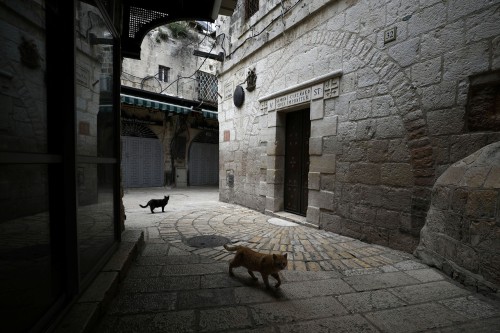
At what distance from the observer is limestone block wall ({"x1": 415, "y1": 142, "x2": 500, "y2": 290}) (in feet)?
6.52

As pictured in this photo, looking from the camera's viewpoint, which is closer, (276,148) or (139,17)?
(139,17)

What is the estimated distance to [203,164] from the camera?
12.5 metres

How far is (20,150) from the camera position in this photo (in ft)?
3.80

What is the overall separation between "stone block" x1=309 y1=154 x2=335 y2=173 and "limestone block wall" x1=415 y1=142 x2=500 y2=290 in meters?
1.51

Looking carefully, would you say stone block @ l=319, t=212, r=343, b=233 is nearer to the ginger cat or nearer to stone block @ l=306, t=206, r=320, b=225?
stone block @ l=306, t=206, r=320, b=225

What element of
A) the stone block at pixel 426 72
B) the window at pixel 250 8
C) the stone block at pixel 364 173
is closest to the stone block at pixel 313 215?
the stone block at pixel 364 173

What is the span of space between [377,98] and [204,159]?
1014cm

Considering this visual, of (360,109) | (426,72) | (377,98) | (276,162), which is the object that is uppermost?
(426,72)

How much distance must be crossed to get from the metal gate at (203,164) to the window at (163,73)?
3.89m

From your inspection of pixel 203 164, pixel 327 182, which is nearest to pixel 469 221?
pixel 327 182

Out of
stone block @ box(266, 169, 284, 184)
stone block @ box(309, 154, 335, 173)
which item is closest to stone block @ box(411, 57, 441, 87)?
stone block @ box(309, 154, 335, 173)

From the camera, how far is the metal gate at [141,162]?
33.9 feet

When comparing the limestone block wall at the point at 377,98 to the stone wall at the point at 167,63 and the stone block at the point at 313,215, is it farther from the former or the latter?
the stone wall at the point at 167,63

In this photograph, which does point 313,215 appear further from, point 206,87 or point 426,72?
point 206,87
